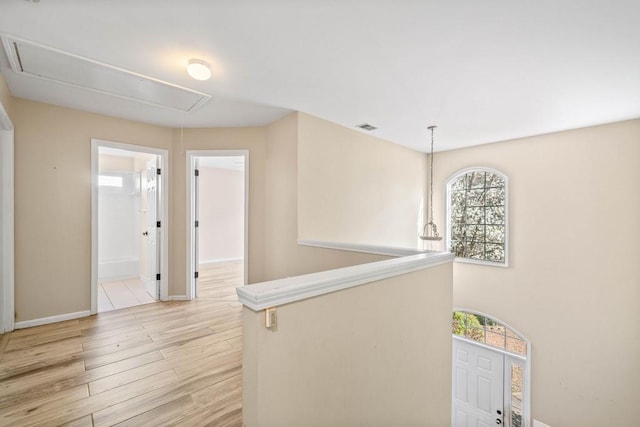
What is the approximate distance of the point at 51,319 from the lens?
2926 millimetres

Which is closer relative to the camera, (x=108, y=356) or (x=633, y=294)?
(x=108, y=356)

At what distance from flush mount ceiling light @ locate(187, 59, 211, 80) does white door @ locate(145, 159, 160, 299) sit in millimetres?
2104

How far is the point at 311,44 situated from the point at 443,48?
989 mm

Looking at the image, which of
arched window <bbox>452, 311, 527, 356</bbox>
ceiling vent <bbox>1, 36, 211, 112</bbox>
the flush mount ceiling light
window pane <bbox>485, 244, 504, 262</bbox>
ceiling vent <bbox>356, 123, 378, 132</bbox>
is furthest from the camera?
window pane <bbox>485, 244, 504, 262</bbox>

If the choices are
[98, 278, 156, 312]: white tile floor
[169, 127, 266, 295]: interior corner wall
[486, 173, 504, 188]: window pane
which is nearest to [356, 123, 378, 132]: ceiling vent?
[169, 127, 266, 295]: interior corner wall

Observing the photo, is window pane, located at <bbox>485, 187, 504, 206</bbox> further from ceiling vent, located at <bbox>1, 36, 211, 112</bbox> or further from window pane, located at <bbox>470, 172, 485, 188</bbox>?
ceiling vent, located at <bbox>1, 36, 211, 112</bbox>

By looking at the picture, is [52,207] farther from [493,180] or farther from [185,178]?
[493,180]

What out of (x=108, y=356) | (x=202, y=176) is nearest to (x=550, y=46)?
(x=108, y=356)

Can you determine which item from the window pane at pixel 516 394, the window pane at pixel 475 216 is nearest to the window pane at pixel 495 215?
the window pane at pixel 475 216

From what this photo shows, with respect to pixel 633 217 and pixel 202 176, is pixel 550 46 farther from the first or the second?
pixel 202 176

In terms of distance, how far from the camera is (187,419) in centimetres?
156

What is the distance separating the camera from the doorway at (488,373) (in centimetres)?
437

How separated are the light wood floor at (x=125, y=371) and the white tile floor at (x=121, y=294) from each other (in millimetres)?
383

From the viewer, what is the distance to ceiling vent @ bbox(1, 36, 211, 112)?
6.70 feet
